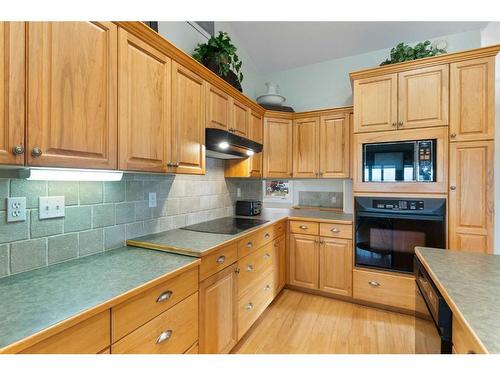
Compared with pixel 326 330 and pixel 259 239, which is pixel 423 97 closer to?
pixel 259 239

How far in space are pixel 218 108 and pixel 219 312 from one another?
158 centimetres

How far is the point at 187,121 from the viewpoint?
167cm

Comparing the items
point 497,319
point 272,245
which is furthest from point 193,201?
point 497,319

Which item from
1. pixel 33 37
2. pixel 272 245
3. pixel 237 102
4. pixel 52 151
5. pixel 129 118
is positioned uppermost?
pixel 237 102

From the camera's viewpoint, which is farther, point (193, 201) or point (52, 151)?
point (193, 201)

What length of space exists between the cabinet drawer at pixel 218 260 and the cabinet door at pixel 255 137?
3.85 feet

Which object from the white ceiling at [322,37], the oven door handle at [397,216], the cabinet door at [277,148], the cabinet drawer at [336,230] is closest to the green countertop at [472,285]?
the oven door handle at [397,216]

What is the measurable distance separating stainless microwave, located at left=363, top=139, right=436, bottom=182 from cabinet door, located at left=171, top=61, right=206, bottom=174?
1.62 metres

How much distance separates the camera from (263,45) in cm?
313

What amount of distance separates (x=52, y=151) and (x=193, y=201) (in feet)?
4.44

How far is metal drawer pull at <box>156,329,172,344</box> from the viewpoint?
1062mm

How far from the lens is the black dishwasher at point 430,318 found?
801mm

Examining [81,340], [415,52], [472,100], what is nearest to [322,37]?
[415,52]
